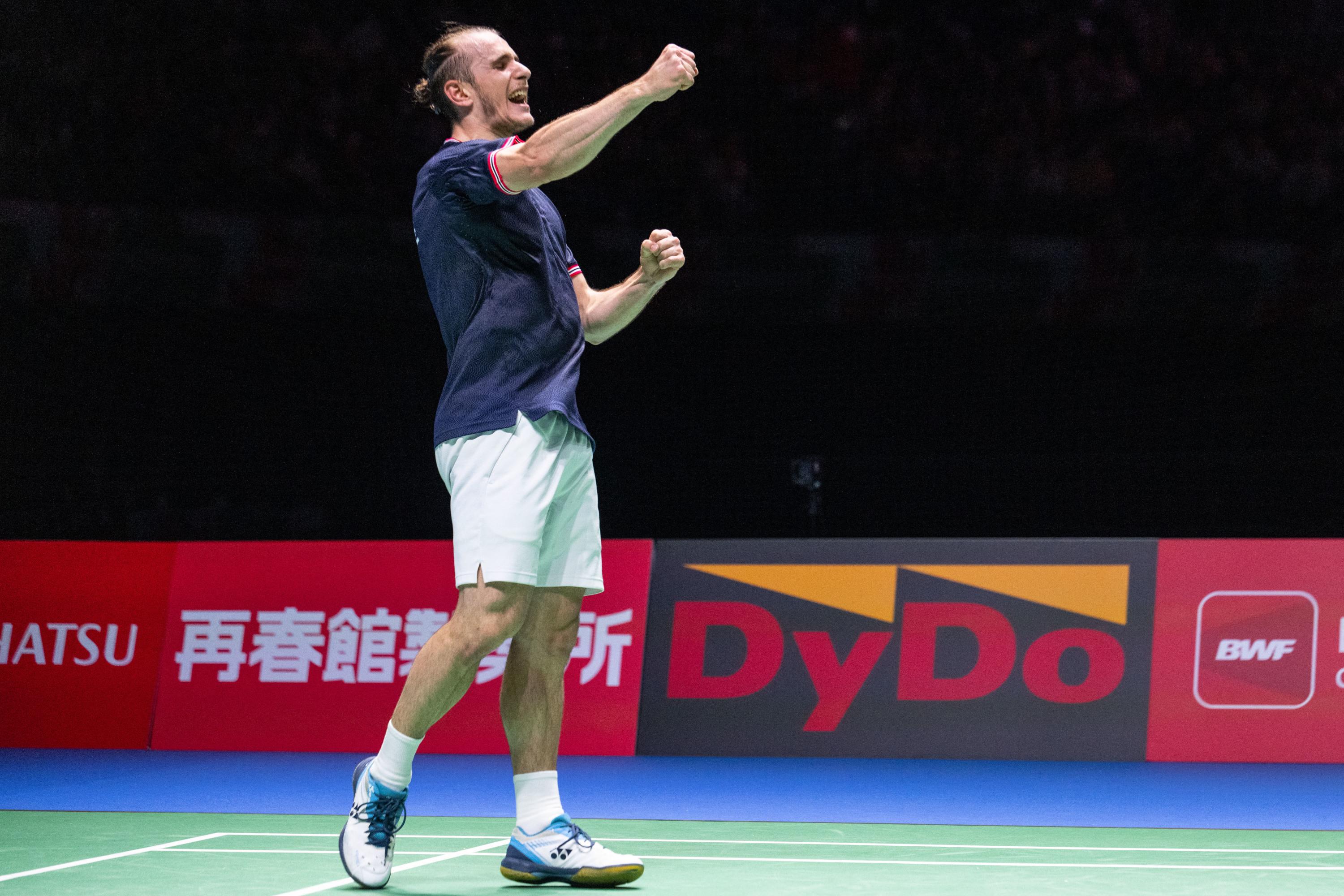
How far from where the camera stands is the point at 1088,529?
8.05 m

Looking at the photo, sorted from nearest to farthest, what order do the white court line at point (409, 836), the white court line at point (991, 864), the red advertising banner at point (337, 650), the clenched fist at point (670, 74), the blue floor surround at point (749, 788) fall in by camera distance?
the clenched fist at point (670, 74)
the white court line at point (991, 864)
the white court line at point (409, 836)
the blue floor surround at point (749, 788)
the red advertising banner at point (337, 650)

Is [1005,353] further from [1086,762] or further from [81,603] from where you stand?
[81,603]

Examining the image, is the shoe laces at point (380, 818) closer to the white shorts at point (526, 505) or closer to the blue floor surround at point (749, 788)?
the white shorts at point (526, 505)

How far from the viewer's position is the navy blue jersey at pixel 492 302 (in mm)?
2764

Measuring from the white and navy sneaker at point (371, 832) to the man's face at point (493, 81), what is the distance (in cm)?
131

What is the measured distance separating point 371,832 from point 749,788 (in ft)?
7.65

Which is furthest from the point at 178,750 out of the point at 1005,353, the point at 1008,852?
the point at 1005,353

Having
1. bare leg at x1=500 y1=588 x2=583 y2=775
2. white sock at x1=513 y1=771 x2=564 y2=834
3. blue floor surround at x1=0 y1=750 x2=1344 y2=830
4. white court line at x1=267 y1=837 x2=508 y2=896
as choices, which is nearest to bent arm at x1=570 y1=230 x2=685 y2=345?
bare leg at x1=500 y1=588 x2=583 y2=775

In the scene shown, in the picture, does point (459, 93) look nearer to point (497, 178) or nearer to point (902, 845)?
point (497, 178)

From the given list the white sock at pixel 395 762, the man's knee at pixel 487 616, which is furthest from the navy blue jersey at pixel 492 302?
the white sock at pixel 395 762

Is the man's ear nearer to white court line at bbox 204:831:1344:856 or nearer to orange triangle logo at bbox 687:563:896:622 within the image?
white court line at bbox 204:831:1344:856

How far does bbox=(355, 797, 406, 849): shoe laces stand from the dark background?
5645 mm

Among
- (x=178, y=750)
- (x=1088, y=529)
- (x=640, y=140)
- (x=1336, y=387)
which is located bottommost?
(x=178, y=750)

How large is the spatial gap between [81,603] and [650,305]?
4.53 meters
